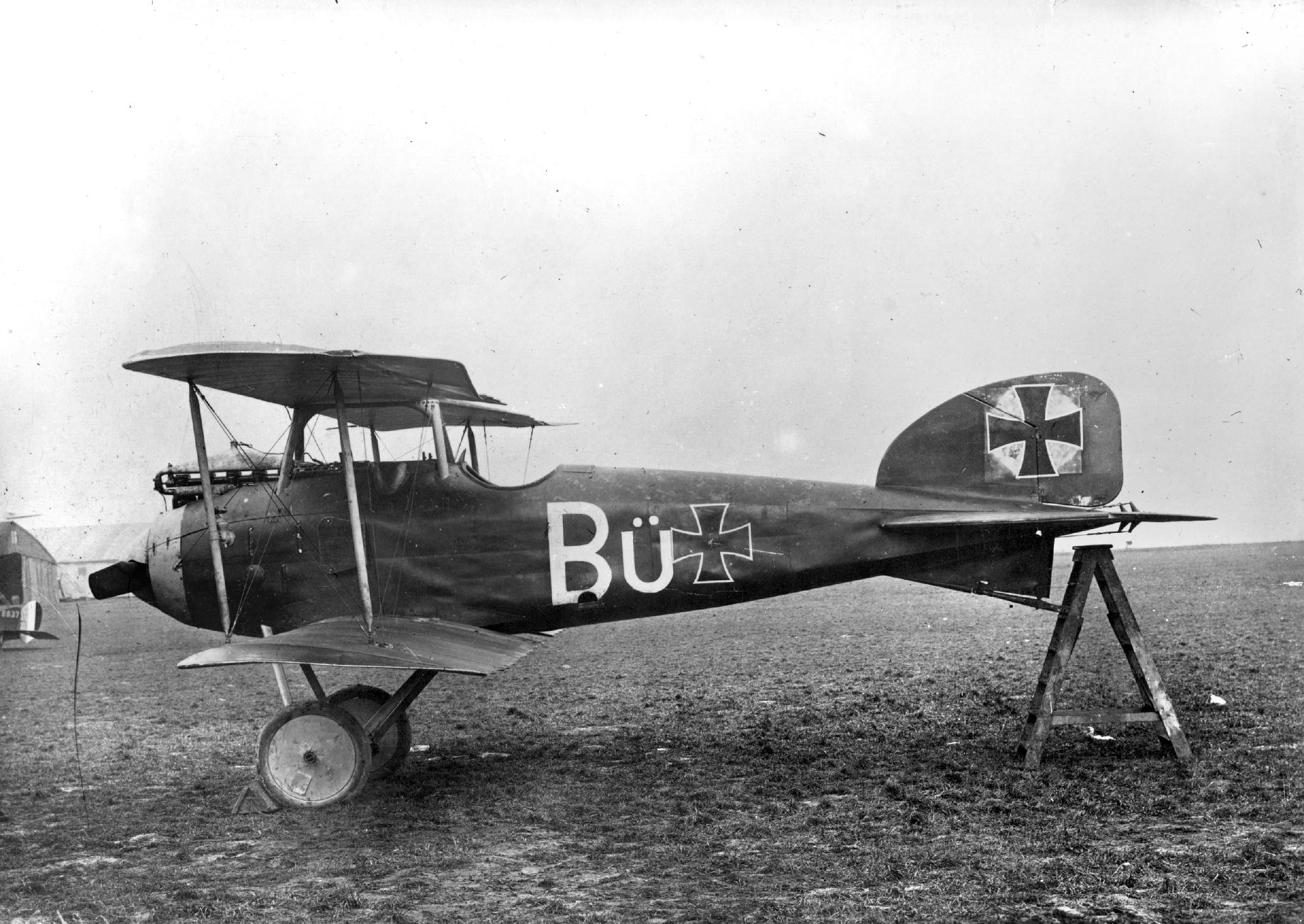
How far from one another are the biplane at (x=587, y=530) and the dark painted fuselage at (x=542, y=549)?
0.04 ft

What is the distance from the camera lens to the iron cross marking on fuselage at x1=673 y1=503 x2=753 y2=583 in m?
6.88

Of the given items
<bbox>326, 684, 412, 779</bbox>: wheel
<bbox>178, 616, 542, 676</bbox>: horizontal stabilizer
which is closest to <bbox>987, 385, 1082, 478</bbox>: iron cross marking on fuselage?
<bbox>178, 616, 542, 676</bbox>: horizontal stabilizer

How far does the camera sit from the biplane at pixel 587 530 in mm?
6680

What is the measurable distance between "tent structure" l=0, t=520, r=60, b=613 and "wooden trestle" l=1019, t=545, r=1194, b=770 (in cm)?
2059

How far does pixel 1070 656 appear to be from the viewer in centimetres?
648

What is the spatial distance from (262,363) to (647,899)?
4.04 meters

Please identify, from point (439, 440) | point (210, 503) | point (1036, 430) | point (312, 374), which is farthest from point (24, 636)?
point (1036, 430)

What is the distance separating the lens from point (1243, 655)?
1016cm

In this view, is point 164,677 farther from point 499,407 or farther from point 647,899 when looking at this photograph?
point 647,899

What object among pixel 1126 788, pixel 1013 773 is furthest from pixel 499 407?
pixel 1126 788

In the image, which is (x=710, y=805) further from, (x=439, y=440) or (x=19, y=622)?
(x=19, y=622)

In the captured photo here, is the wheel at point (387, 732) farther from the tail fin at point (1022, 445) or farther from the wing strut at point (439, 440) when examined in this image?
the tail fin at point (1022, 445)

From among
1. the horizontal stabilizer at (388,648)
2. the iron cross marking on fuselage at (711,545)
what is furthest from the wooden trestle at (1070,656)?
the horizontal stabilizer at (388,648)

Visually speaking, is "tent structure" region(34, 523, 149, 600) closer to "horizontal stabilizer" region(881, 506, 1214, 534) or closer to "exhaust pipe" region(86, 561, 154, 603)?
"exhaust pipe" region(86, 561, 154, 603)
